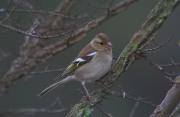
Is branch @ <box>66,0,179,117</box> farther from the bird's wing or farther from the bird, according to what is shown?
the bird's wing

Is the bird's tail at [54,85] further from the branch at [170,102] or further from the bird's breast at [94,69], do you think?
the branch at [170,102]

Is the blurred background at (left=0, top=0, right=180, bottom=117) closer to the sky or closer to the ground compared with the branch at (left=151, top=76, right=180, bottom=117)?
closer to the sky

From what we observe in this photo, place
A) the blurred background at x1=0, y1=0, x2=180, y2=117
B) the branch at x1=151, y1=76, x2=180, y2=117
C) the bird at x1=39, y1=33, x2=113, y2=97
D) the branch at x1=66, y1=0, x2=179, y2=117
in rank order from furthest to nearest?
the blurred background at x1=0, y1=0, x2=180, y2=117
the bird at x1=39, y1=33, x2=113, y2=97
the branch at x1=66, y1=0, x2=179, y2=117
the branch at x1=151, y1=76, x2=180, y2=117

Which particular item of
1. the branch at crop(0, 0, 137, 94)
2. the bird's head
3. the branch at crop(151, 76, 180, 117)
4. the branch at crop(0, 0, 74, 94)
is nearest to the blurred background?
the branch at crop(0, 0, 74, 94)

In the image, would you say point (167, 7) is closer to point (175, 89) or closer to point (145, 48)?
point (145, 48)

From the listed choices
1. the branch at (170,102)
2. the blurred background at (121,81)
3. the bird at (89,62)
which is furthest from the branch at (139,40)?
the blurred background at (121,81)
